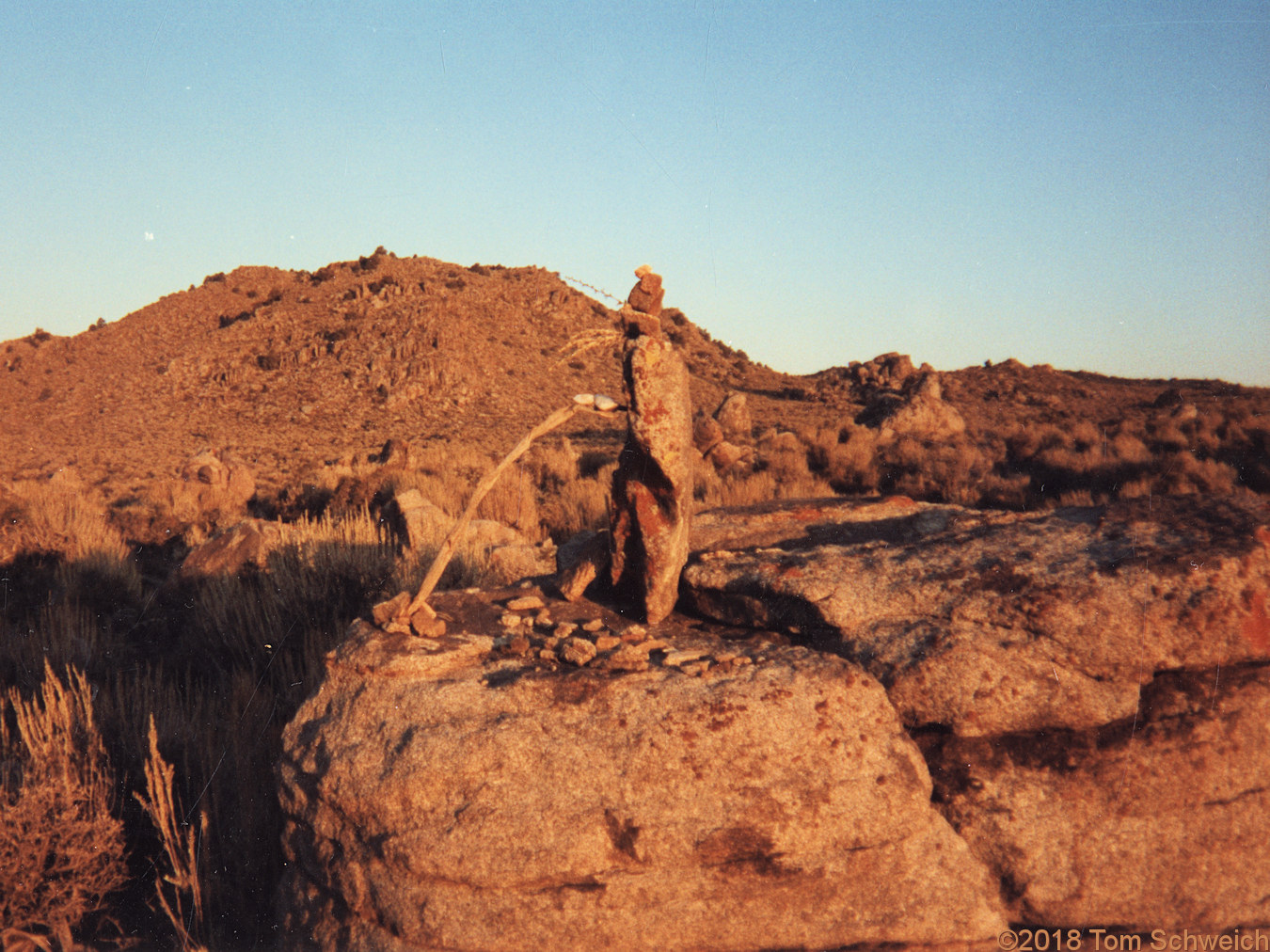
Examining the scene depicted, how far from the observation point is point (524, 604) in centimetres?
335

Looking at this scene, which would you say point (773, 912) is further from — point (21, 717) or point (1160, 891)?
point (21, 717)

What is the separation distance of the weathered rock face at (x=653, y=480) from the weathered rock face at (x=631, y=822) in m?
0.72

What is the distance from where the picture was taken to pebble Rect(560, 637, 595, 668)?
8.87ft

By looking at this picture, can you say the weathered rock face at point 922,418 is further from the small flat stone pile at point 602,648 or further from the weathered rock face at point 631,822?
the weathered rock face at point 631,822

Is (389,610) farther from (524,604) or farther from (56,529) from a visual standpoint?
(56,529)

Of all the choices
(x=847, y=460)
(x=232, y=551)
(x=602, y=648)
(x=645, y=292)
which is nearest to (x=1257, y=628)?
(x=602, y=648)

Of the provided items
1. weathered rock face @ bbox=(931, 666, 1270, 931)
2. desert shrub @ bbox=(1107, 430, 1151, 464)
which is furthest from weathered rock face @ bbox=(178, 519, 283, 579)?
desert shrub @ bbox=(1107, 430, 1151, 464)

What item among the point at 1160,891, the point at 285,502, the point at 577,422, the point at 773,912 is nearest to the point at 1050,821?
the point at 1160,891

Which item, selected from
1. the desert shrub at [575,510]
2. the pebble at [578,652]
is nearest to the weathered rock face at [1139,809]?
the pebble at [578,652]

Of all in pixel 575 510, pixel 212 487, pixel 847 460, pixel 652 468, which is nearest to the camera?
pixel 652 468

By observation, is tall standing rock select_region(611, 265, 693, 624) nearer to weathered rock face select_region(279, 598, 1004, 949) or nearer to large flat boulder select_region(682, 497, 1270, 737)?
large flat boulder select_region(682, 497, 1270, 737)

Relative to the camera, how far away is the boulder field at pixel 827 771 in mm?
2227

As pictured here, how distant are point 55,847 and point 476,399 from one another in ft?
77.8

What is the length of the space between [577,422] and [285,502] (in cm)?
Result: 1005
